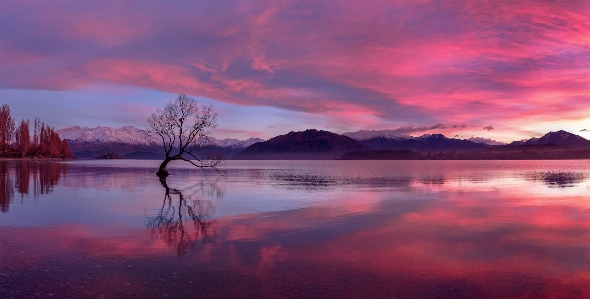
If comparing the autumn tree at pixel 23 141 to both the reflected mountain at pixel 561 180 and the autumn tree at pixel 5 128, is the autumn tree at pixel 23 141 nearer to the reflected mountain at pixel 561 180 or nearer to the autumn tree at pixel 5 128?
the autumn tree at pixel 5 128

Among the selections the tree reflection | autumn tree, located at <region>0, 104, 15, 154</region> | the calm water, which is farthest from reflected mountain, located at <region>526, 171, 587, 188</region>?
autumn tree, located at <region>0, 104, 15, 154</region>

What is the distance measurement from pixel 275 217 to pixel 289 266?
35.1ft

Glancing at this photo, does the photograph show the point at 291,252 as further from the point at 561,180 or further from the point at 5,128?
the point at 5,128

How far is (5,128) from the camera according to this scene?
181 m

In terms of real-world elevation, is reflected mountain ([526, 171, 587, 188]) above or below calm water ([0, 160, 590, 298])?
below

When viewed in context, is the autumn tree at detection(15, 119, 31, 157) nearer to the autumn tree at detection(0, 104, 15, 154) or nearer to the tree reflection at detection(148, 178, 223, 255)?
the autumn tree at detection(0, 104, 15, 154)

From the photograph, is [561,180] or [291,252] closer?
[291,252]

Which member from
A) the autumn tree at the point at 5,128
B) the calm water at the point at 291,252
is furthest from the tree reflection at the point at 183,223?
the autumn tree at the point at 5,128

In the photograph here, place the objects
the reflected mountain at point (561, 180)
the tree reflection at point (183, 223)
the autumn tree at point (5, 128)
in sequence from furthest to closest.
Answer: the autumn tree at point (5, 128) < the reflected mountain at point (561, 180) < the tree reflection at point (183, 223)

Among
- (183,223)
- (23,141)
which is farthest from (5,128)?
(183,223)

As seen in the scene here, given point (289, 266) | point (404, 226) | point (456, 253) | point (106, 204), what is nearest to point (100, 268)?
point (289, 266)

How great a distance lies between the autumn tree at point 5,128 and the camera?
17921 cm

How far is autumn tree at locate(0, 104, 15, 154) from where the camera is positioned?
17921 centimetres

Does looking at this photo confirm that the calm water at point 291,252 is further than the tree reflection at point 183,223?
No
